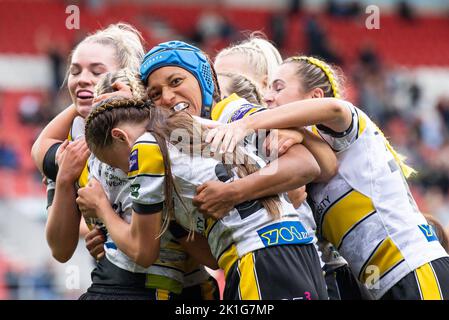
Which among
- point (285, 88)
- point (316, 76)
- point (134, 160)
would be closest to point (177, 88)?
point (134, 160)

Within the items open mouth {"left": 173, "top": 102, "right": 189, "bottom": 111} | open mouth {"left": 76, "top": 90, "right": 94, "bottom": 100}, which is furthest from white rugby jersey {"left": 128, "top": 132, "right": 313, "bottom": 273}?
open mouth {"left": 76, "top": 90, "right": 94, "bottom": 100}

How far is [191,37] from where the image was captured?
845 inches

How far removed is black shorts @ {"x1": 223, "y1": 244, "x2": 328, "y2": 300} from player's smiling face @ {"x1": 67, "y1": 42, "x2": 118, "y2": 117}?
132 cm

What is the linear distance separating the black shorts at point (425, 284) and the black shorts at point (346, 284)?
1.39 feet

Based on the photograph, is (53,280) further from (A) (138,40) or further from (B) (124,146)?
(B) (124,146)

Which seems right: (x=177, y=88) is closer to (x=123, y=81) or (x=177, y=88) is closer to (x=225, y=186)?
(x=123, y=81)

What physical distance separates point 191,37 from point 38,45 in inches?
132

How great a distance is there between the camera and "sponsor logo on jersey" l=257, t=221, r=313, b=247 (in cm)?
370

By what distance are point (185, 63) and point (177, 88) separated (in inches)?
4.4

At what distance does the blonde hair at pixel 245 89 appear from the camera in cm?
472

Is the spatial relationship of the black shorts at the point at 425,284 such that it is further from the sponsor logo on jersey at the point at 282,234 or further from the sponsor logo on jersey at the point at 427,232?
the sponsor logo on jersey at the point at 282,234

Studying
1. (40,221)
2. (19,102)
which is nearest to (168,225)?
(40,221)

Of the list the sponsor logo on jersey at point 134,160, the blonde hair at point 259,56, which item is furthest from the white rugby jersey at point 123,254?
the blonde hair at point 259,56

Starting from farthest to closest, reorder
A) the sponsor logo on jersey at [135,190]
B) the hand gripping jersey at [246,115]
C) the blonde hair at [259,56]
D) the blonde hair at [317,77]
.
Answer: the blonde hair at [259,56]
the blonde hair at [317,77]
the hand gripping jersey at [246,115]
the sponsor logo on jersey at [135,190]
